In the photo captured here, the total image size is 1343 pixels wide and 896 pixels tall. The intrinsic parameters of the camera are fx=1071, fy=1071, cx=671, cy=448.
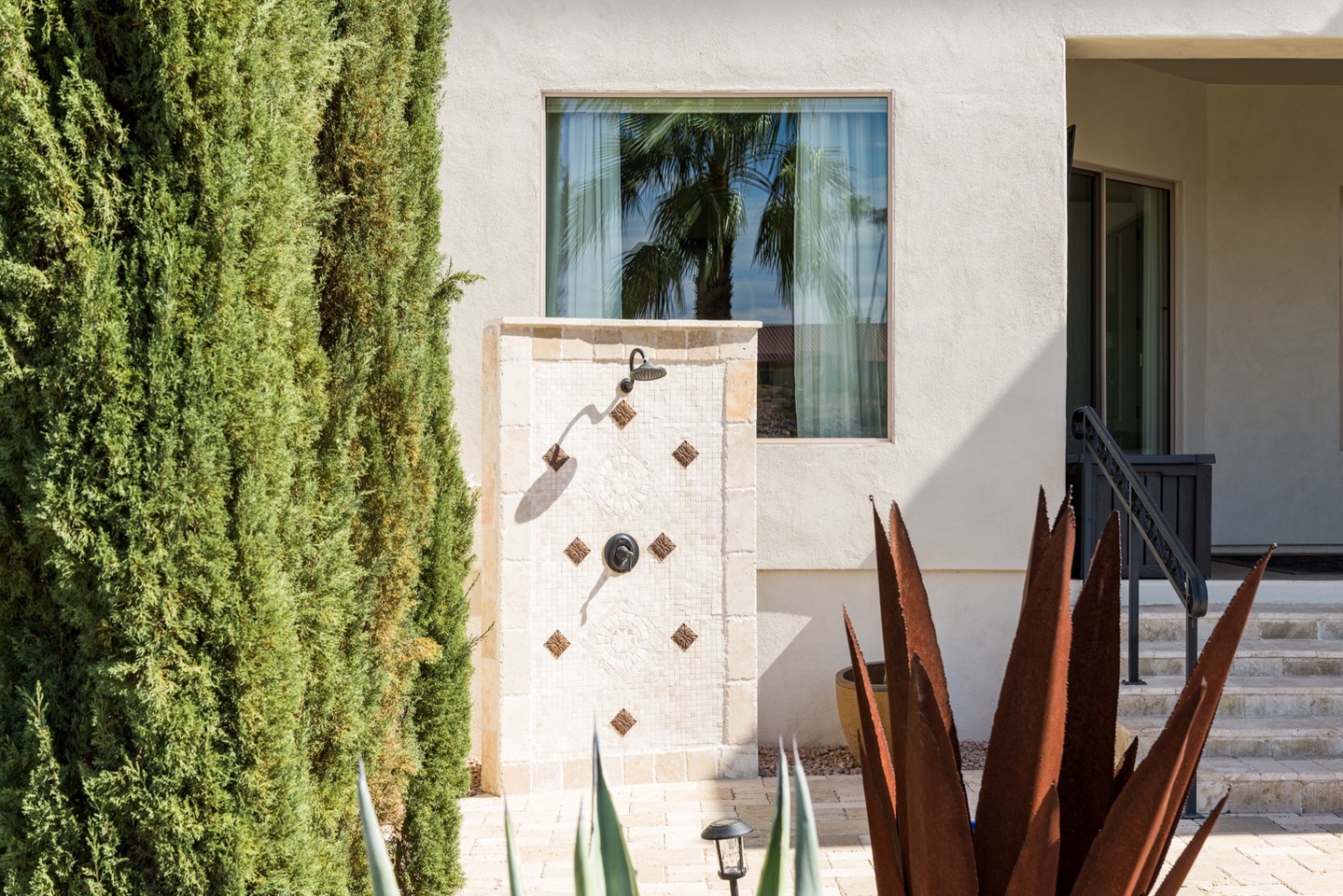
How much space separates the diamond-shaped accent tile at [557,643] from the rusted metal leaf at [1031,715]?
4276mm

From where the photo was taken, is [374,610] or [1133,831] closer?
[1133,831]

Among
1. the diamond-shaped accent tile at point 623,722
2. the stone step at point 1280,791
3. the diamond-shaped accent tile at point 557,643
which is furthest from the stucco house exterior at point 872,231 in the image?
the stone step at point 1280,791

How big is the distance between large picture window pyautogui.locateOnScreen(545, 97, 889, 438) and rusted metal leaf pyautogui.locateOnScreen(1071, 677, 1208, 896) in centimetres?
499

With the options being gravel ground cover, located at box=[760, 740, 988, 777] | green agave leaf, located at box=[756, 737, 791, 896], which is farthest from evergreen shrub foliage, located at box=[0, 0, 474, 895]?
gravel ground cover, located at box=[760, 740, 988, 777]

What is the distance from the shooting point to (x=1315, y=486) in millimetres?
8828

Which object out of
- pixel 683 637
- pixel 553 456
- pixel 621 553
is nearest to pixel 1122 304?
pixel 683 637

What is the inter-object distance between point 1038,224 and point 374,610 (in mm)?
4370

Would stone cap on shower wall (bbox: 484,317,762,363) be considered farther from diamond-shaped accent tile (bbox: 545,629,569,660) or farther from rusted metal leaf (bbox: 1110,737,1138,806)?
rusted metal leaf (bbox: 1110,737,1138,806)

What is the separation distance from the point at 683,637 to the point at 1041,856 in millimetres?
4474

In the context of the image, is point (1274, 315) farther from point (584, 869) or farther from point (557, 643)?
point (584, 869)

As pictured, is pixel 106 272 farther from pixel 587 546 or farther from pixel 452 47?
pixel 452 47

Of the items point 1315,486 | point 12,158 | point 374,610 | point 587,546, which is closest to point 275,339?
point 12,158

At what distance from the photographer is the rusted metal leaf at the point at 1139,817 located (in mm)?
1169

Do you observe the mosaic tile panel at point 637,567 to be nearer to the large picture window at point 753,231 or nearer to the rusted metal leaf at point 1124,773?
the large picture window at point 753,231
